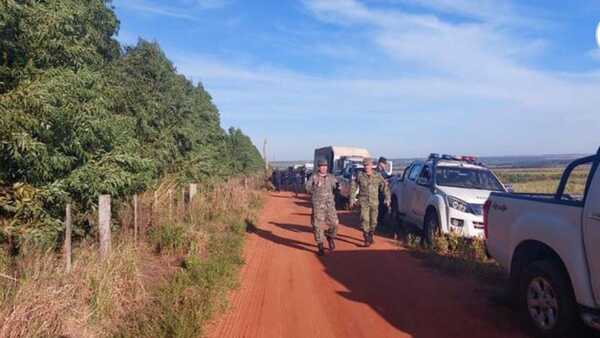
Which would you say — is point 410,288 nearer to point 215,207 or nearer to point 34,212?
point 34,212

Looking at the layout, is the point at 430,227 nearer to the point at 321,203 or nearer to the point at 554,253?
the point at 321,203

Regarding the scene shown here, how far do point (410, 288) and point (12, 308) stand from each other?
4.93 metres

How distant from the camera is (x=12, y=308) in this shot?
4316 mm

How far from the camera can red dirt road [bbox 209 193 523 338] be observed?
5.47 meters

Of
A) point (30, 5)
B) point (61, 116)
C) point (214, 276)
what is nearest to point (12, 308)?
point (61, 116)

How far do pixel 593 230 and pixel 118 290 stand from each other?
474cm

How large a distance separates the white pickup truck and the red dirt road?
45 centimetres

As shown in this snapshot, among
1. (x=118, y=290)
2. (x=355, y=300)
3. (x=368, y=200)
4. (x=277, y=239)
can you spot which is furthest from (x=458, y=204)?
(x=118, y=290)

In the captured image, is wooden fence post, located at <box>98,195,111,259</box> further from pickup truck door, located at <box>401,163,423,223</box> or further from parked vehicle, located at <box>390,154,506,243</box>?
pickup truck door, located at <box>401,163,423,223</box>

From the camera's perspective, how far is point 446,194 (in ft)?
34.3

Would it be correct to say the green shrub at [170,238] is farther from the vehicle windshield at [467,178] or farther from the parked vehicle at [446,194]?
the vehicle windshield at [467,178]

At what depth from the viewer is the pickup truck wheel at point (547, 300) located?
478cm

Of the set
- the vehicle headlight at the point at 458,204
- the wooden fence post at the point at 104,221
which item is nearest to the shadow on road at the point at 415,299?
the vehicle headlight at the point at 458,204

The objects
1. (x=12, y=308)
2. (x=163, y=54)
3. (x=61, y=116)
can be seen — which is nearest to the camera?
(x=12, y=308)
